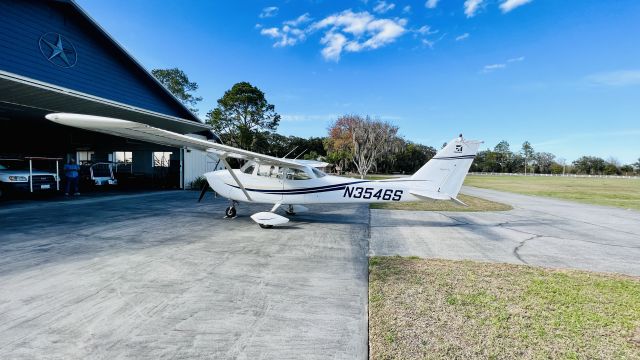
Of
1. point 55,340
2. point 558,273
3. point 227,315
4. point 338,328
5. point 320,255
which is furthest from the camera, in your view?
point 320,255

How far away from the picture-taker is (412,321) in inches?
119

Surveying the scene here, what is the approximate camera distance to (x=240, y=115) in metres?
37.5

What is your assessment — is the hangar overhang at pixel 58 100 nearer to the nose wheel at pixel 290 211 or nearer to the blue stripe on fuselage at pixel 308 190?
the blue stripe on fuselage at pixel 308 190

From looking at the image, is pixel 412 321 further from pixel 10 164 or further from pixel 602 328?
pixel 10 164

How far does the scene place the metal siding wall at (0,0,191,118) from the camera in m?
11.0

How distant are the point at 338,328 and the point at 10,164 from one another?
660 inches

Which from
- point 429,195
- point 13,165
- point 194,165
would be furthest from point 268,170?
point 194,165

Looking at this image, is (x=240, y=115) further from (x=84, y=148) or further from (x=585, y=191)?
(x=585, y=191)

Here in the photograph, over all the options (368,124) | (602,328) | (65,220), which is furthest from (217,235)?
(368,124)

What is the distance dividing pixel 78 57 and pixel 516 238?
18.8m

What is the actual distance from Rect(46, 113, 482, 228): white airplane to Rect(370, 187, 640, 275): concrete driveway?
1.07 meters

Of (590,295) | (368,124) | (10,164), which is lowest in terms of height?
(590,295)

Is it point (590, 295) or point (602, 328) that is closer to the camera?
point (602, 328)

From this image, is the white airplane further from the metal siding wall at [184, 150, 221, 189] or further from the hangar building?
the metal siding wall at [184, 150, 221, 189]
